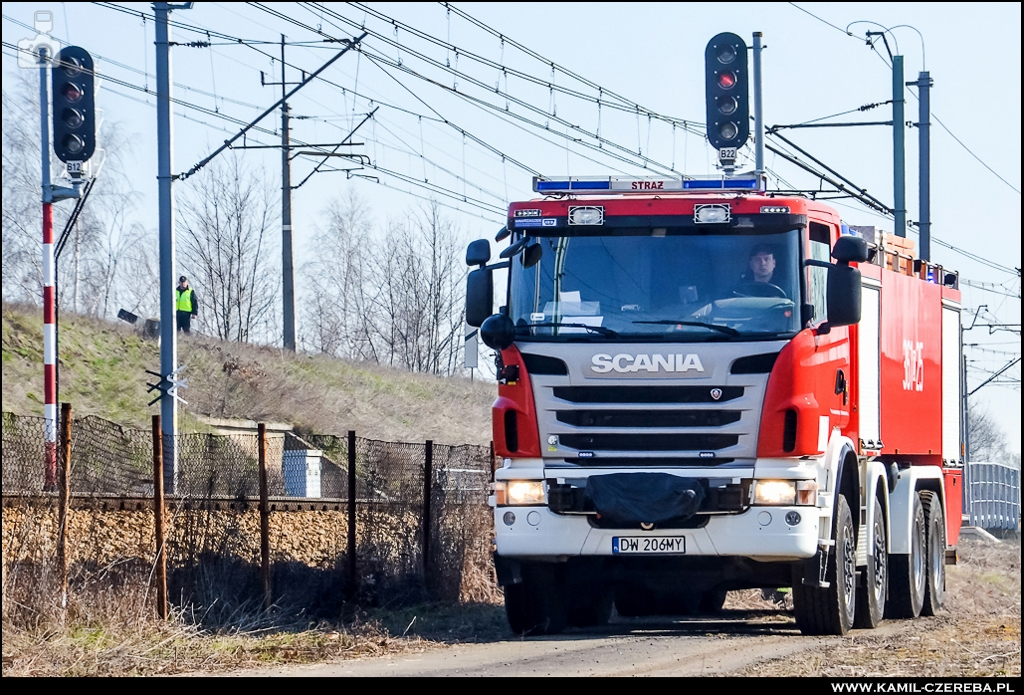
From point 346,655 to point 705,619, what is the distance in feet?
17.0

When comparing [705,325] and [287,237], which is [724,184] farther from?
[287,237]

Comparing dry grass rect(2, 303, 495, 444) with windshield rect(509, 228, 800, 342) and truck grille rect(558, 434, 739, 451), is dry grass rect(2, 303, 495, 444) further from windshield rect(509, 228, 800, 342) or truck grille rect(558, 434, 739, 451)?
truck grille rect(558, 434, 739, 451)

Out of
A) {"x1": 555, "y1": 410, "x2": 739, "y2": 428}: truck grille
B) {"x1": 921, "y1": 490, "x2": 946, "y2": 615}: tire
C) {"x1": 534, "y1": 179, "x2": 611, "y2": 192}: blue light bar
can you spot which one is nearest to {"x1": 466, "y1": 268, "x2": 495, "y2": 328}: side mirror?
{"x1": 534, "y1": 179, "x2": 611, "y2": 192}: blue light bar

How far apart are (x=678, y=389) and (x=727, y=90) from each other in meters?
Answer: 7.31

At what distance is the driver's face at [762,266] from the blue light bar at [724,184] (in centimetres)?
75

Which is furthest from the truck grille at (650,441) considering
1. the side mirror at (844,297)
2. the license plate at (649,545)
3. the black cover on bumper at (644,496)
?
the side mirror at (844,297)

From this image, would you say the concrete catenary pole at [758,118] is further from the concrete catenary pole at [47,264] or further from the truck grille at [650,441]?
the truck grille at [650,441]

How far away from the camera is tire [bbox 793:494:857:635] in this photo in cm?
1301

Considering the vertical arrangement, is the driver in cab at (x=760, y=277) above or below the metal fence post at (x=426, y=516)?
above

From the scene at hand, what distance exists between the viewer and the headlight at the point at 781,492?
1231 cm

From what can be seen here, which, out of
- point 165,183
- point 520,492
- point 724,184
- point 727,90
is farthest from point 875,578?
point 165,183

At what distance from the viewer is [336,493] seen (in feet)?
82.9
